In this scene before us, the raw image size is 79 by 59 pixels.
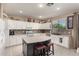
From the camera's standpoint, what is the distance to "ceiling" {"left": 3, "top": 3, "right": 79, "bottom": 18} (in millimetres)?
1632

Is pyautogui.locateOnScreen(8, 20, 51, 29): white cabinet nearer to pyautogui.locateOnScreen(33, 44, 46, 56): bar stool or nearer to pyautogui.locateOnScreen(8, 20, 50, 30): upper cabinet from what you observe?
pyautogui.locateOnScreen(8, 20, 50, 30): upper cabinet

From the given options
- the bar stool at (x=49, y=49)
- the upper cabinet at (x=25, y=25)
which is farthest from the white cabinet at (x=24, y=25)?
the bar stool at (x=49, y=49)

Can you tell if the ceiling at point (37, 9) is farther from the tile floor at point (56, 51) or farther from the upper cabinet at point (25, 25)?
the tile floor at point (56, 51)

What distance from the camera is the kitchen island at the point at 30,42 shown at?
1624mm

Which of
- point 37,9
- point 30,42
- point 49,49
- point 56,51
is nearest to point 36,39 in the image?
point 30,42

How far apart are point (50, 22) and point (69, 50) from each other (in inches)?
22.5

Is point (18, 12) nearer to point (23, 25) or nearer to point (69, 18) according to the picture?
point (23, 25)

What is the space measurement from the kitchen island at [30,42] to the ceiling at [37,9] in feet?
1.27

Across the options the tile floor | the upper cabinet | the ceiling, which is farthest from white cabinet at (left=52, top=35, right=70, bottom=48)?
the ceiling

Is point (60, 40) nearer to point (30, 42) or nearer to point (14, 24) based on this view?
point (30, 42)

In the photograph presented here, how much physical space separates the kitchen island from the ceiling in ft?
1.27

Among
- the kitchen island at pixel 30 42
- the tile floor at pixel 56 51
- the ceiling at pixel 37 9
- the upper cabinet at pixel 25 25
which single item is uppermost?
the ceiling at pixel 37 9

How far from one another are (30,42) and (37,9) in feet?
1.89

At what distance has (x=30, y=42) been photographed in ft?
5.36
